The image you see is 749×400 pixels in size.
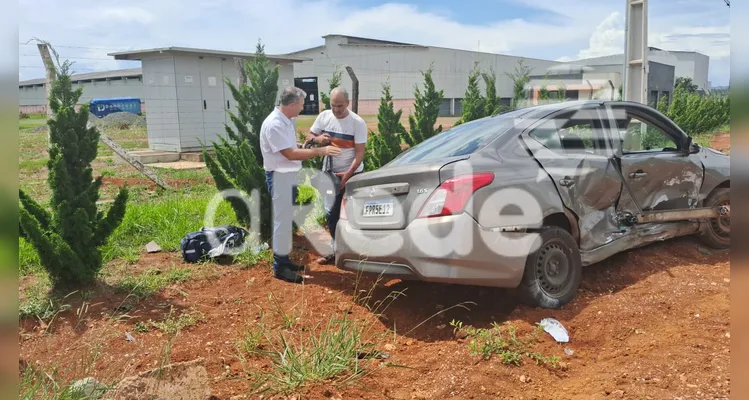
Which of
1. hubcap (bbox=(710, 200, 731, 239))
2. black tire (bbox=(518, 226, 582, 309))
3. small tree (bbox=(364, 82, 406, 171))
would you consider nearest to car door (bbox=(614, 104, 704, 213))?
hubcap (bbox=(710, 200, 731, 239))

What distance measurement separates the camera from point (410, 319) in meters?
4.24

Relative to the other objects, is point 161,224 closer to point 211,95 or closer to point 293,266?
point 293,266

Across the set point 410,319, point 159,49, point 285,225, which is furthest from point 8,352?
point 159,49

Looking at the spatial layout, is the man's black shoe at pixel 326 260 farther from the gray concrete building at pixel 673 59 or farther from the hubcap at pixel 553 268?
the gray concrete building at pixel 673 59

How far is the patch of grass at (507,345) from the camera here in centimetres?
327

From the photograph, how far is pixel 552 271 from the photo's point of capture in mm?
4062

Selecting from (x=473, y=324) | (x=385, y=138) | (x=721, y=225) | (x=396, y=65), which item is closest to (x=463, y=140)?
(x=473, y=324)

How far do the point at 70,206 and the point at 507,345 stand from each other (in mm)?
3469

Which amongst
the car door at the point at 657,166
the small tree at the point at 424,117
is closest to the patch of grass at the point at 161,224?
the small tree at the point at 424,117

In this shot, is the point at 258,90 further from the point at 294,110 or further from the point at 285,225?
the point at 285,225

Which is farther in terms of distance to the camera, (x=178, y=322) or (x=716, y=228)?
(x=716, y=228)

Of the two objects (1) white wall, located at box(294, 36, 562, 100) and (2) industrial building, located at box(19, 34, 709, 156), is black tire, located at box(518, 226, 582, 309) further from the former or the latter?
(1) white wall, located at box(294, 36, 562, 100)

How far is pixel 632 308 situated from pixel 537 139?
1.40 m

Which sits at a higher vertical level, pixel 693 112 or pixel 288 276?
pixel 693 112
